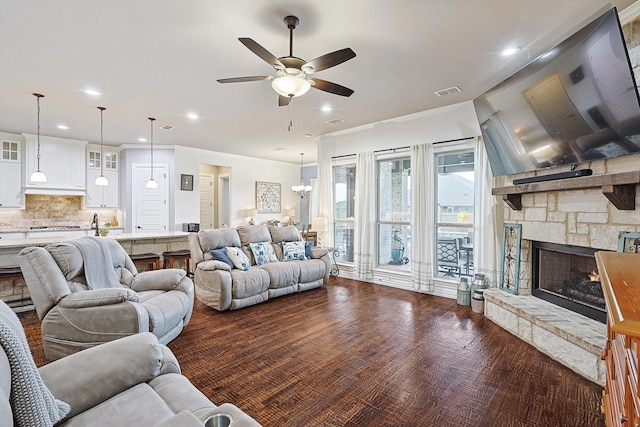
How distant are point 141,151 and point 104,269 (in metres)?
4.95

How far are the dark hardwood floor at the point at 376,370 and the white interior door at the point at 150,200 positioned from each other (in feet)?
10.9

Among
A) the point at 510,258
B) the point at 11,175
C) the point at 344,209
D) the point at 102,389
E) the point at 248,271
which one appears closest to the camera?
the point at 102,389

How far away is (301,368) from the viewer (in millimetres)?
2508

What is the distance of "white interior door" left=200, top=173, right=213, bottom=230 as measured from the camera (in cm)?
884

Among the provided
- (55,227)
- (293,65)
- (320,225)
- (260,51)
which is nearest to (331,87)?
(293,65)

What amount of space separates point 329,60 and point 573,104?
2.00 meters

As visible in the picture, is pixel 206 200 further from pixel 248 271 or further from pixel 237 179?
pixel 248 271

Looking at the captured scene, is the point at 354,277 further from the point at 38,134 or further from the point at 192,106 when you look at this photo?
the point at 38,134

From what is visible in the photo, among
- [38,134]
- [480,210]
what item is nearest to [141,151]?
[38,134]

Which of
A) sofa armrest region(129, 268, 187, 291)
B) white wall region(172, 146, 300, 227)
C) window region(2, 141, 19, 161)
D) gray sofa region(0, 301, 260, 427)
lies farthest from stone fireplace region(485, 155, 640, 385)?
window region(2, 141, 19, 161)

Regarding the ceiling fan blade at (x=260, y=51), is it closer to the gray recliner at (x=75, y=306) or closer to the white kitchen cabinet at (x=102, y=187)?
the gray recliner at (x=75, y=306)

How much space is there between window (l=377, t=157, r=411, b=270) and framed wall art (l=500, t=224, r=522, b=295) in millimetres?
1610

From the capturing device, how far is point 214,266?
388 centimetres

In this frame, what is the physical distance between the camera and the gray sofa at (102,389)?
35.5 inches
